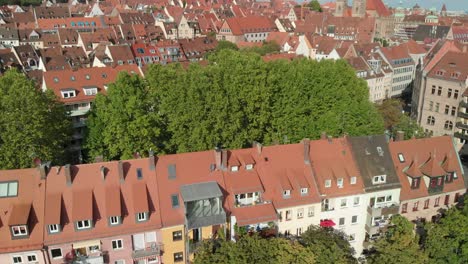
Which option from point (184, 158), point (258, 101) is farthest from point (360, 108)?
point (184, 158)

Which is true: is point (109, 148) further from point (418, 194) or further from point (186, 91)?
point (418, 194)

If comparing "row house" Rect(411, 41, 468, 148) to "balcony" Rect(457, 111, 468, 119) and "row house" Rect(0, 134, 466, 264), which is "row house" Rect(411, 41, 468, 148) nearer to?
"balcony" Rect(457, 111, 468, 119)

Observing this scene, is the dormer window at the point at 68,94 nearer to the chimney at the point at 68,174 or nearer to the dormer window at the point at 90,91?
the dormer window at the point at 90,91

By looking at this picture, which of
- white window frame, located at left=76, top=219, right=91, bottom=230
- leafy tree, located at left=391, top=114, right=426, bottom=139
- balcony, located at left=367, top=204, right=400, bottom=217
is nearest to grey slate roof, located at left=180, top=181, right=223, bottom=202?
white window frame, located at left=76, top=219, right=91, bottom=230

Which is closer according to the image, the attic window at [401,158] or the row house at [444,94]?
the attic window at [401,158]

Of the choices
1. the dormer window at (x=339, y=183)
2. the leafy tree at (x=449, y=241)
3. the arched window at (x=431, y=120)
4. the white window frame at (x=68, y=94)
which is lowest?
the leafy tree at (x=449, y=241)

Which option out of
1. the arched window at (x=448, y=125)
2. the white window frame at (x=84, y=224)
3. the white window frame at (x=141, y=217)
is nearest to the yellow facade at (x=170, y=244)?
the white window frame at (x=141, y=217)
